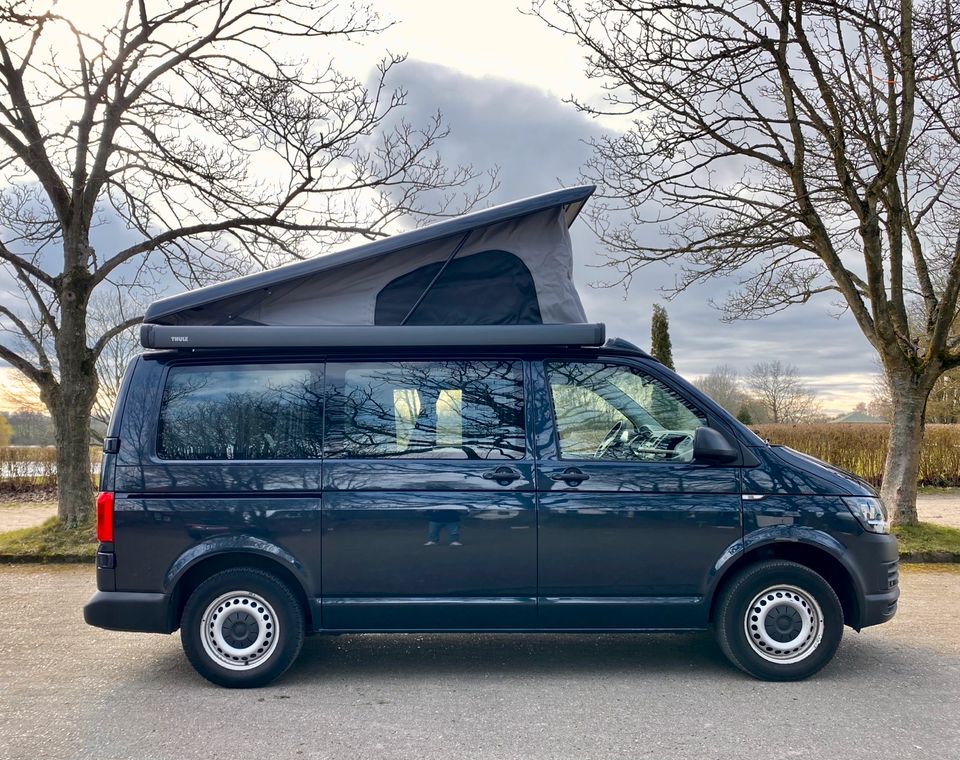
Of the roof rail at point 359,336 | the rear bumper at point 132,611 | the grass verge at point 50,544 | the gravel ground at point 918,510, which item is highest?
the roof rail at point 359,336

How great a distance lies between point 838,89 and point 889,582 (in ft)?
25.3

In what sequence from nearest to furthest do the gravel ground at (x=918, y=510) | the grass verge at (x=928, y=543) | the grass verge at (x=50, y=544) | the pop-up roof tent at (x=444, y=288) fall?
1. the pop-up roof tent at (x=444, y=288)
2. the grass verge at (x=928, y=543)
3. the grass verge at (x=50, y=544)
4. the gravel ground at (x=918, y=510)

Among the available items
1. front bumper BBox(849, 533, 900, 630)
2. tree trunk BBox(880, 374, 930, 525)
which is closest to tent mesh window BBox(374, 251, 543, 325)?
front bumper BBox(849, 533, 900, 630)

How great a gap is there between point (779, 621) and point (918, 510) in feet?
36.7

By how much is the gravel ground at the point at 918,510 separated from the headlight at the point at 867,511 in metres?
8.32

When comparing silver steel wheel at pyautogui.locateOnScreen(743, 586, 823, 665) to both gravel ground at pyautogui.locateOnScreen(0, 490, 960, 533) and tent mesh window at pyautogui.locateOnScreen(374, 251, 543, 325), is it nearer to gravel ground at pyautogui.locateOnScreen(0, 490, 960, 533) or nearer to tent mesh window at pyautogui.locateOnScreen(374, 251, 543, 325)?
tent mesh window at pyautogui.locateOnScreen(374, 251, 543, 325)

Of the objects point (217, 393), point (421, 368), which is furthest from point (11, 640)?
point (421, 368)

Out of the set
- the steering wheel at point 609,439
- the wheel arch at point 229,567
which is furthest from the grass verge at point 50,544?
the steering wheel at point 609,439

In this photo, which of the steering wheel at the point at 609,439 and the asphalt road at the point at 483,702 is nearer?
the asphalt road at the point at 483,702

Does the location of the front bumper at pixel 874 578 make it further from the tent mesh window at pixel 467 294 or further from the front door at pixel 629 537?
the tent mesh window at pixel 467 294

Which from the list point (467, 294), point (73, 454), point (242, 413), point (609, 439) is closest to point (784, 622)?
point (609, 439)

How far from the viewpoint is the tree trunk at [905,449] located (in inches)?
424

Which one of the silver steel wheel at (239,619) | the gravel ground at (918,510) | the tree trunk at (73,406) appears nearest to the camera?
the silver steel wheel at (239,619)

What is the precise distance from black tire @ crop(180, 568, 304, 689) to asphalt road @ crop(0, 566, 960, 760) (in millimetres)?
138
